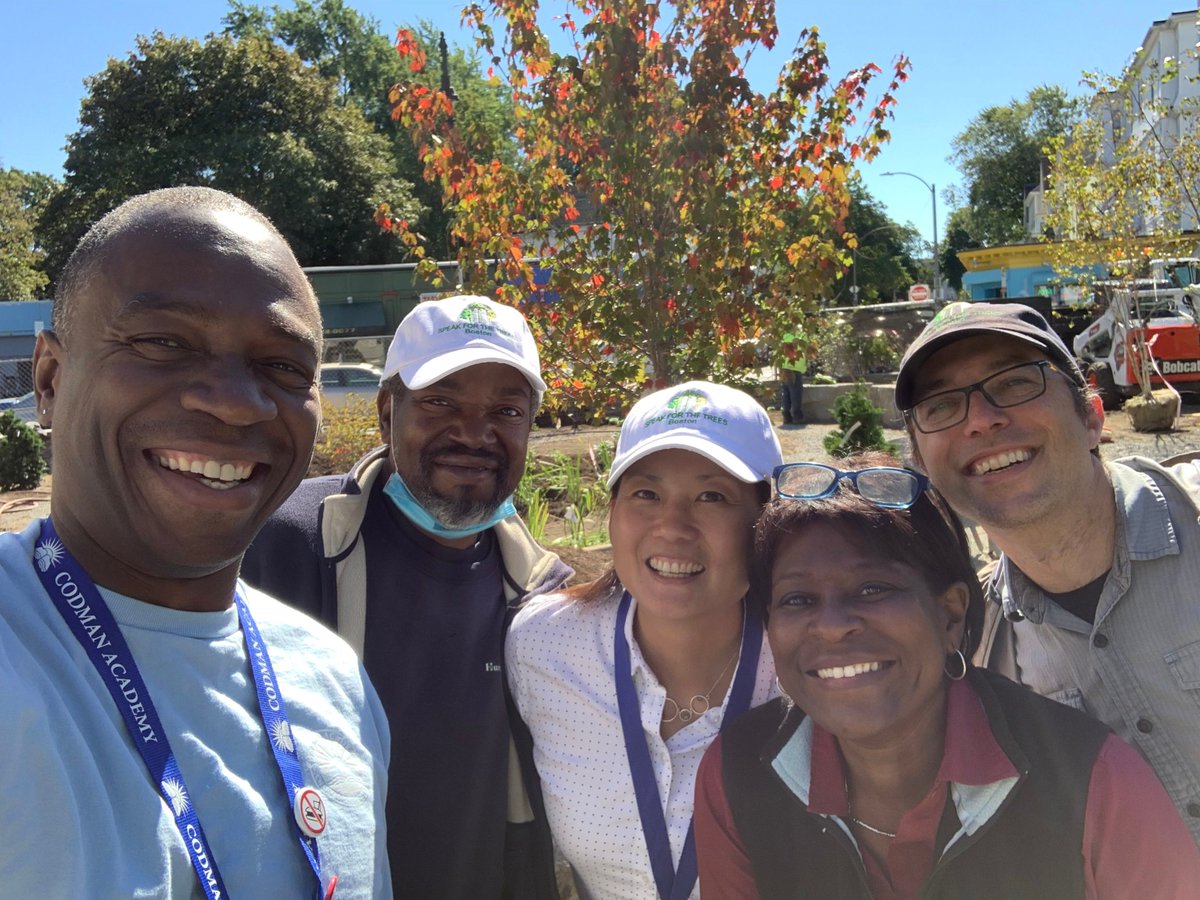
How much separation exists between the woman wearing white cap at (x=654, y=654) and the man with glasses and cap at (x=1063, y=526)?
0.52 meters

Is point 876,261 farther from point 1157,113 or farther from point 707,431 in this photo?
point 707,431

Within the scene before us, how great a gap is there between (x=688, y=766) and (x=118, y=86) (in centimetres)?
3410

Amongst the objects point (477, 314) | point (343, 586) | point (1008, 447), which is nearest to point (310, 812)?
point (343, 586)

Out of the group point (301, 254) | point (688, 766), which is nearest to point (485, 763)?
point (688, 766)

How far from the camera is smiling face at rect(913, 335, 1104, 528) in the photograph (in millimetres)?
2385

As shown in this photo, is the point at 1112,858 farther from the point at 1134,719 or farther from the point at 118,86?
the point at 118,86

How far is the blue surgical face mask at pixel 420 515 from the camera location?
2.70 m

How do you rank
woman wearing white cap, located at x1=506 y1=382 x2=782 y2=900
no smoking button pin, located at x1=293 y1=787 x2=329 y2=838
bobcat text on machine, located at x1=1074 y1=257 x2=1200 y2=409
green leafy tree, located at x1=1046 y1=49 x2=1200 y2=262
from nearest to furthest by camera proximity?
1. no smoking button pin, located at x1=293 y1=787 x2=329 y2=838
2. woman wearing white cap, located at x1=506 y1=382 x2=782 y2=900
3. green leafy tree, located at x1=1046 y1=49 x2=1200 y2=262
4. bobcat text on machine, located at x1=1074 y1=257 x2=1200 y2=409

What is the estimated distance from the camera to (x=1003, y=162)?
6700cm

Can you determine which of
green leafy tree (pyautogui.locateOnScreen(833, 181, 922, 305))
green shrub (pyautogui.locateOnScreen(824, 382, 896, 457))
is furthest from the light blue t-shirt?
green leafy tree (pyautogui.locateOnScreen(833, 181, 922, 305))

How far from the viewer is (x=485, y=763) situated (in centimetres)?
253

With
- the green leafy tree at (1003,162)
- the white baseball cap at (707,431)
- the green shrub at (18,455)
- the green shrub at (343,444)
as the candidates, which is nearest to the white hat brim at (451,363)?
the white baseball cap at (707,431)

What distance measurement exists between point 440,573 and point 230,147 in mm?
30532

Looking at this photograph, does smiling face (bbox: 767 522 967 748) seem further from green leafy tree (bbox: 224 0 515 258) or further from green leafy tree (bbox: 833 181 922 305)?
green leafy tree (bbox: 833 181 922 305)
